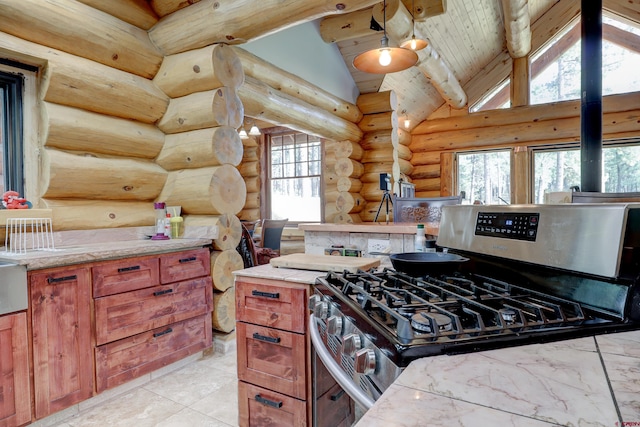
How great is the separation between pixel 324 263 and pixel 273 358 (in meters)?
0.48

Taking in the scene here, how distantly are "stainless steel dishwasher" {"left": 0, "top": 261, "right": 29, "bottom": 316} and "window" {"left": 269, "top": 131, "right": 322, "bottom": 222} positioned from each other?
4672 mm

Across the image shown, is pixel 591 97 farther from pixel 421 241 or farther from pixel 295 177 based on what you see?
pixel 295 177

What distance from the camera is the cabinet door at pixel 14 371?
5.63ft

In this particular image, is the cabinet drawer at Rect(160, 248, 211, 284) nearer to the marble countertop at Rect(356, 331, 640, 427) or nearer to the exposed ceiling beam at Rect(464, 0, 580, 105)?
the marble countertop at Rect(356, 331, 640, 427)

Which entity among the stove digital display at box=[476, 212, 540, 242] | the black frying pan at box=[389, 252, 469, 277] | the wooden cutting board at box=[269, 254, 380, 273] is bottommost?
the wooden cutting board at box=[269, 254, 380, 273]

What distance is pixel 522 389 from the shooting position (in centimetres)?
53

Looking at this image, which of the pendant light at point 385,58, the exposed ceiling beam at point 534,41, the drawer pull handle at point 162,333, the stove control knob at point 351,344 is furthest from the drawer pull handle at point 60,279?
the exposed ceiling beam at point 534,41

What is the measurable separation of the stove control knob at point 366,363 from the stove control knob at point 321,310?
35cm

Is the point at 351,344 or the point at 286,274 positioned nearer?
the point at 351,344

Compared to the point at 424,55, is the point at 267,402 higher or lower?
lower

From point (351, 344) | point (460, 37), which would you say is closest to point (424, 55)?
point (460, 37)

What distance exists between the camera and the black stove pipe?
2375 mm

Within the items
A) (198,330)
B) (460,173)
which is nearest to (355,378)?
(198,330)

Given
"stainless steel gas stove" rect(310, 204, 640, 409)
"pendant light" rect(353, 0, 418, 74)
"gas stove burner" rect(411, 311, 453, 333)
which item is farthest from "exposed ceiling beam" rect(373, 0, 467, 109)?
"gas stove burner" rect(411, 311, 453, 333)
